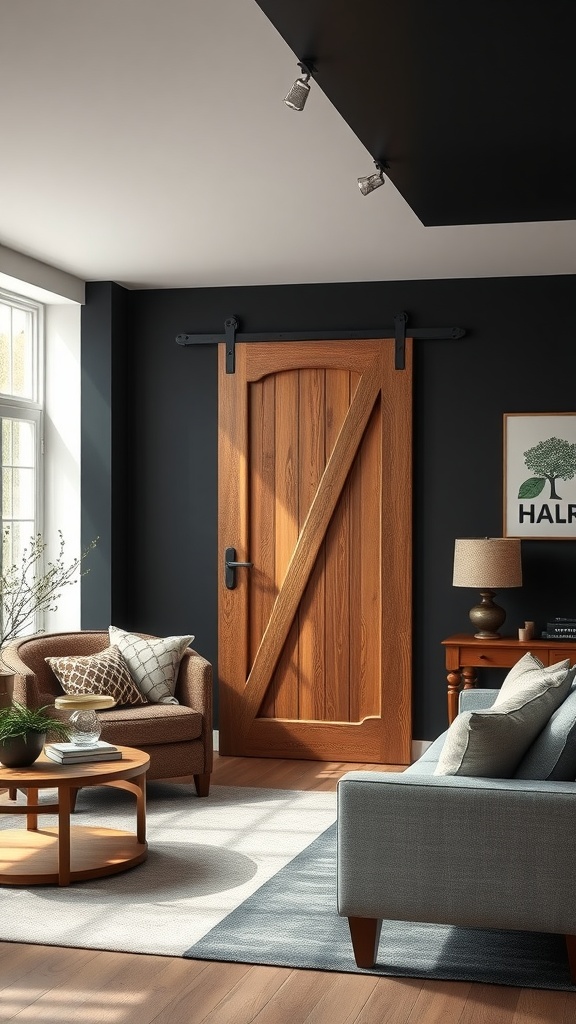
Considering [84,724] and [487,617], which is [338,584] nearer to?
[487,617]

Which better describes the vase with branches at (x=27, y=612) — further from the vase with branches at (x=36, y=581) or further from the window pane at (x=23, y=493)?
the window pane at (x=23, y=493)

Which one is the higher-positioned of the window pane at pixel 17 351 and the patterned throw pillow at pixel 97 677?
the window pane at pixel 17 351

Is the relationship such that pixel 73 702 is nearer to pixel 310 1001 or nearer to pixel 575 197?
pixel 310 1001

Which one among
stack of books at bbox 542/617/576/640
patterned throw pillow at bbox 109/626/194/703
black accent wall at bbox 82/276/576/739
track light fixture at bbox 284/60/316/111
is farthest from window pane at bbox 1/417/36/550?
track light fixture at bbox 284/60/316/111

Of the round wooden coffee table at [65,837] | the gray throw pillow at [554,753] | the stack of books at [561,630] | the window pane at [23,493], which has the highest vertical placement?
the window pane at [23,493]

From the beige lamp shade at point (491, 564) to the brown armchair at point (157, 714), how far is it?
143cm

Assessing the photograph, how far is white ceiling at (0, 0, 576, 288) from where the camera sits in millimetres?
3197

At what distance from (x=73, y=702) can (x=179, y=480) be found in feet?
7.95

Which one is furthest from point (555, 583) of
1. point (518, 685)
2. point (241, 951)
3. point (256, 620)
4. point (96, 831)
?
point (241, 951)

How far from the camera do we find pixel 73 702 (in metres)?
4.60

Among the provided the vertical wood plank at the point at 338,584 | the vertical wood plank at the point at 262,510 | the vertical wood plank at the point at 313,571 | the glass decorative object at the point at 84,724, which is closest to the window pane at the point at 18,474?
the vertical wood plank at the point at 262,510

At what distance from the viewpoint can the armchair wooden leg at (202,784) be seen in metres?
5.61

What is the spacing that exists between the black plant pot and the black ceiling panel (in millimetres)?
2366

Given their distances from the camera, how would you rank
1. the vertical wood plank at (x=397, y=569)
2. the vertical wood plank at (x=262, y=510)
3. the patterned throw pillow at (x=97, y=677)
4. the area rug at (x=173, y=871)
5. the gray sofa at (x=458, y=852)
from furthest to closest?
1. the vertical wood plank at (x=262, y=510)
2. the vertical wood plank at (x=397, y=569)
3. the patterned throw pillow at (x=97, y=677)
4. the area rug at (x=173, y=871)
5. the gray sofa at (x=458, y=852)
